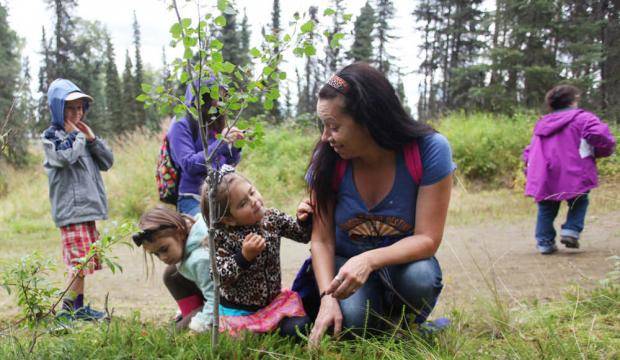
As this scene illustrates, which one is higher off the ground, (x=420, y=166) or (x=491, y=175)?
(x=420, y=166)

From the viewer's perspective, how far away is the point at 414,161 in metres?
2.13

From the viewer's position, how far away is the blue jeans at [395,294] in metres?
2.04

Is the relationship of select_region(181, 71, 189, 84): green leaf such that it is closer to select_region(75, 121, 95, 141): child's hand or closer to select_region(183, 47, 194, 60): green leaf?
select_region(183, 47, 194, 60): green leaf

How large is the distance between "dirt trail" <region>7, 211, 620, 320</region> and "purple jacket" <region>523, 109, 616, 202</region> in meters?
0.63

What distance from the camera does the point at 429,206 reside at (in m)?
2.07

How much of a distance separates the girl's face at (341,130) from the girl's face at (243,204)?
1.51 ft

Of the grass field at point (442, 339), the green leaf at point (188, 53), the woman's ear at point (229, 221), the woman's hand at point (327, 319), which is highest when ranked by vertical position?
the green leaf at point (188, 53)

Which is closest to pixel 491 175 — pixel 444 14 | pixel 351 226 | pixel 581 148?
pixel 581 148

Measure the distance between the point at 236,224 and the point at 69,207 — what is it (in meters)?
1.68

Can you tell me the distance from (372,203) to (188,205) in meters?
1.42

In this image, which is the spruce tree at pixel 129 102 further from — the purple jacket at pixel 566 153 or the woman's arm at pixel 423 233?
the woman's arm at pixel 423 233

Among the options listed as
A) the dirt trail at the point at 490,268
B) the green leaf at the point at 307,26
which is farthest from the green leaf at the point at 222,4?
the dirt trail at the point at 490,268

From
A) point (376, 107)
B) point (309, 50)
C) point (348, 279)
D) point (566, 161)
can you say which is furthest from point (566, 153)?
point (309, 50)

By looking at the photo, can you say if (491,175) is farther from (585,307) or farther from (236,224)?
(236,224)
